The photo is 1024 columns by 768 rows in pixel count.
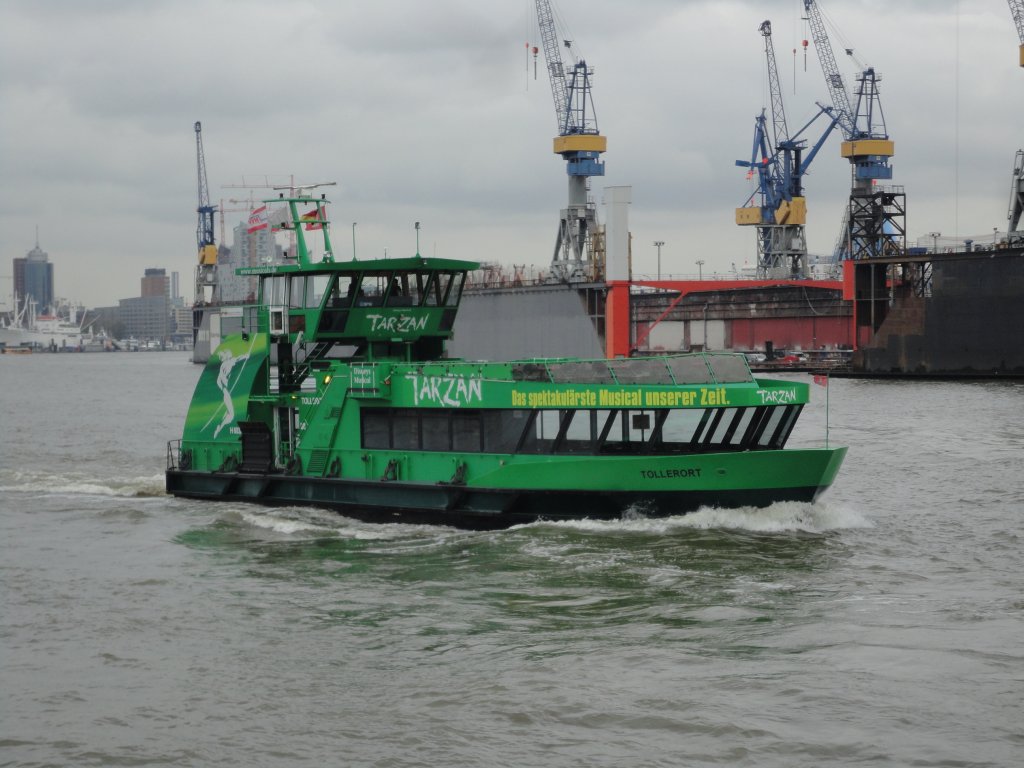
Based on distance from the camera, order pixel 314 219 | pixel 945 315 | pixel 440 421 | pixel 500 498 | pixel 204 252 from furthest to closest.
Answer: pixel 204 252 → pixel 945 315 → pixel 314 219 → pixel 440 421 → pixel 500 498

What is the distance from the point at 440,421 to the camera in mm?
25734

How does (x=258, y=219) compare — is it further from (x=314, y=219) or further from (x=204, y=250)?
(x=204, y=250)

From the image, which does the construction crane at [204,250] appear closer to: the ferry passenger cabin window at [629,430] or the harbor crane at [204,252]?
the harbor crane at [204,252]

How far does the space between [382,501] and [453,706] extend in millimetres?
11288

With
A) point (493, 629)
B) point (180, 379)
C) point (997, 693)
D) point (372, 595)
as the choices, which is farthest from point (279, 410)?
point (180, 379)

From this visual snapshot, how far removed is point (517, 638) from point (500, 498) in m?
6.94

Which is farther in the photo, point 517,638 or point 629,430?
point 629,430

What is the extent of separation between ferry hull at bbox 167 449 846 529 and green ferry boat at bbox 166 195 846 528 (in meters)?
0.03

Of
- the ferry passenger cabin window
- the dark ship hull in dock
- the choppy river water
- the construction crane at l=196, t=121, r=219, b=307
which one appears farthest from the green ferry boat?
the construction crane at l=196, t=121, r=219, b=307

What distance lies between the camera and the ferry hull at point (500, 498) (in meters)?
23.6

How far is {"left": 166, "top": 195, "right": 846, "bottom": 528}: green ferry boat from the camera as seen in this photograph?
23.6 m

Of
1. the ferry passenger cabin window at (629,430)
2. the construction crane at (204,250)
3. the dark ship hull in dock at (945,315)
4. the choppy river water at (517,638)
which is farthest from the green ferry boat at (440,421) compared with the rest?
the construction crane at (204,250)

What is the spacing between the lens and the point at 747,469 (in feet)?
76.5


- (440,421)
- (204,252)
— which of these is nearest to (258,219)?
(440,421)
